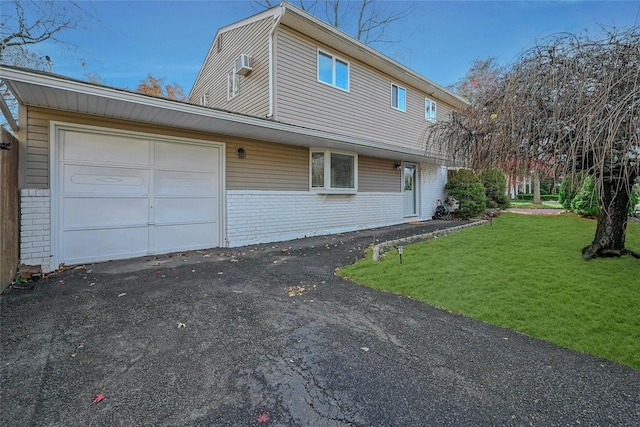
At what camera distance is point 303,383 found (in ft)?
7.01

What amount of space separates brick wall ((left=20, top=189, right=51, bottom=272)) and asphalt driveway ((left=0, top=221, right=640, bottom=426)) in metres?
1.12

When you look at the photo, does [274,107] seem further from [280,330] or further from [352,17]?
[352,17]

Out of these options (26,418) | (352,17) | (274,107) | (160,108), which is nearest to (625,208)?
(274,107)

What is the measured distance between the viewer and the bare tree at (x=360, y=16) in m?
15.8

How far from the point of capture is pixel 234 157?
7.25 metres

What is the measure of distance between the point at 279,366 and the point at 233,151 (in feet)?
19.3

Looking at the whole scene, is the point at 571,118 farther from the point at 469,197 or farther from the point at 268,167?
the point at 469,197

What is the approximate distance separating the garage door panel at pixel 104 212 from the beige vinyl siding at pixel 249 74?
3961mm

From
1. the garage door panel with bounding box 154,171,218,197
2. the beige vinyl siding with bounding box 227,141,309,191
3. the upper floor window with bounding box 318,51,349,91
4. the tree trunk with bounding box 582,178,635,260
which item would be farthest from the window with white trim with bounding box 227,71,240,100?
the tree trunk with bounding box 582,178,635,260

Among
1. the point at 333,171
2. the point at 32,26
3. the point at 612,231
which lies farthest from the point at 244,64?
the point at 612,231

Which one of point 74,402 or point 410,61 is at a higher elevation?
point 410,61

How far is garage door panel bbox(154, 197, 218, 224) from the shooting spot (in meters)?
6.32

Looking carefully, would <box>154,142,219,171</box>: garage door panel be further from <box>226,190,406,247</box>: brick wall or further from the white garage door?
<box>226,190,406,247</box>: brick wall

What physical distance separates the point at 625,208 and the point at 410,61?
13215mm
